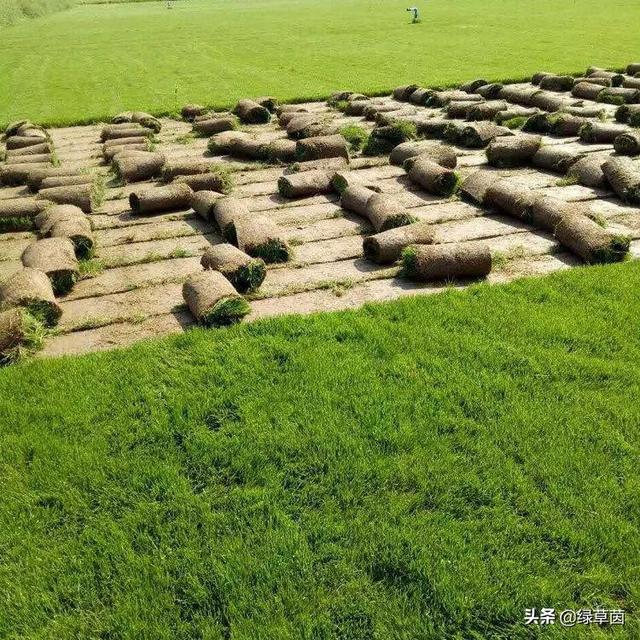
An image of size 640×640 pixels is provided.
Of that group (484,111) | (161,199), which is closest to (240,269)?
(161,199)

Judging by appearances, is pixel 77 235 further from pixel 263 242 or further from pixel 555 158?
pixel 555 158

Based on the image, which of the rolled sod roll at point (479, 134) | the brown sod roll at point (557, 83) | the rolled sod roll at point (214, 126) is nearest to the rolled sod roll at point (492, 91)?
the brown sod roll at point (557, 83)

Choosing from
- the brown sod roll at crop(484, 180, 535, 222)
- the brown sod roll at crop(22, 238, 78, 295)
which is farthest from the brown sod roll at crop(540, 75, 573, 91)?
the brown sod roll at crop(22, 238, 78, 295)

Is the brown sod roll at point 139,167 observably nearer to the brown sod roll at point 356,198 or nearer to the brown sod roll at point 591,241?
the brown sod roll at point 356,198

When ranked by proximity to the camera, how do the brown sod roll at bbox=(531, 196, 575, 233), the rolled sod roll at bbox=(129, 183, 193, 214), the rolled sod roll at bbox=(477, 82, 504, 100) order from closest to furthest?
the brown sod roll at bbox=(531, 196, 575, 233), the rolled sod roll at bbox=(129, 183, 193, 214), the rolled sod roll at bbox=(477, 82, 504, 100)

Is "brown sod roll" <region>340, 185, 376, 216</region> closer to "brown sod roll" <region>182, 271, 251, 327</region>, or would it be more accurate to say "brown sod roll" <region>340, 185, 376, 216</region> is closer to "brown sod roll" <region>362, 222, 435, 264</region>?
"brown sod roll" <region>362, 222, 435, 264</region>

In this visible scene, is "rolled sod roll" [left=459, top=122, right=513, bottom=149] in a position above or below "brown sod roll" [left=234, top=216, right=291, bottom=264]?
above
